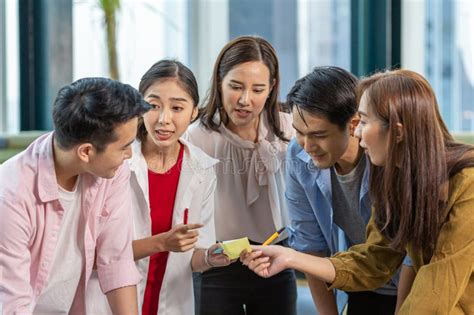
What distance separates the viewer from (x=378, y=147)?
174 centimetres

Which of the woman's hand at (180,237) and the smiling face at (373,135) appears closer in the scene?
the smiling face at (373,135)

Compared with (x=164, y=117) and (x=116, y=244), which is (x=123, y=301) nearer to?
(x=116, y=244)

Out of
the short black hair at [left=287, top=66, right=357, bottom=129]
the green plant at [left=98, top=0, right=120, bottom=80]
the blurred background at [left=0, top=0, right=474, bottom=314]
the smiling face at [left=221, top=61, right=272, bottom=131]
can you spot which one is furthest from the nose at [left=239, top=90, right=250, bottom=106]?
the blurred background at [left=0, top=0, right=474, bottom=314]

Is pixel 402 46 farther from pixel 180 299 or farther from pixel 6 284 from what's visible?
pixel 6 284

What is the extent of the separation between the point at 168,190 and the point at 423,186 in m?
0.76

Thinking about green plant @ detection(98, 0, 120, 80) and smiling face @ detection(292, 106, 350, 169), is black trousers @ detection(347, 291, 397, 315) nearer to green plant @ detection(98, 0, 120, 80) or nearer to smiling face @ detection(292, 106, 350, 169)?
smiling face @ detection(292, 106, 350, 169)

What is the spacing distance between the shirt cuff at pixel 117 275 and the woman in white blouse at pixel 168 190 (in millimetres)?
140

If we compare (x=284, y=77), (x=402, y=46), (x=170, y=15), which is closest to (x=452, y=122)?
(x=402, y=46)

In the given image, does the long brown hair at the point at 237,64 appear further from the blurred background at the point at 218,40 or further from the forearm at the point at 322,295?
the blurred background at the point at 218,40

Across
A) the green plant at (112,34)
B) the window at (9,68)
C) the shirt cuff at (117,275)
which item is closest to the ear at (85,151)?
the shirt cuff at (117,275)

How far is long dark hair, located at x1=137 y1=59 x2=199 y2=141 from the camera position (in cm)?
214

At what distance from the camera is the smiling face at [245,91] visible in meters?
2.25

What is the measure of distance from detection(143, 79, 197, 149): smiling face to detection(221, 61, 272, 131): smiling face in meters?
0.17

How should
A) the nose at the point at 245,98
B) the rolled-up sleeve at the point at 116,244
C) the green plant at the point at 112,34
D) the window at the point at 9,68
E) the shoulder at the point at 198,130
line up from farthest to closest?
the window at the point at 9,68
the green plant at the point at 112,34
the shoulder at the point at 198,130
the nose at the point at 245,98
the rolled-up sleeve at the point at 116,244
